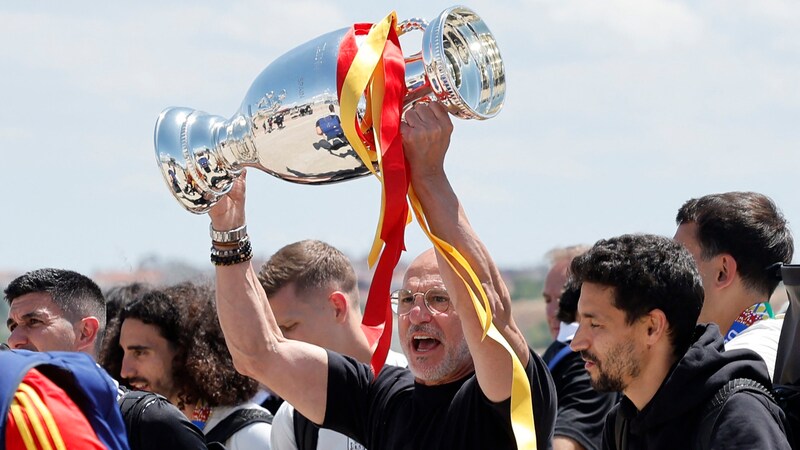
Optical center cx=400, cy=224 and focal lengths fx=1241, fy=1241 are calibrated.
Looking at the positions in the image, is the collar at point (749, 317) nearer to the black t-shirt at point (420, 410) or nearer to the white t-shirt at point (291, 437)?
the black t-shirt at point (420, 410)

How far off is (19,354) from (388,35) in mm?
1261

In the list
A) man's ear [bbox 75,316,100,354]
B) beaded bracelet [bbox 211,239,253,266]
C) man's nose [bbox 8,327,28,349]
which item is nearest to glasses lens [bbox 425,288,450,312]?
beaded bracelet [bbox 211,239,253,266]

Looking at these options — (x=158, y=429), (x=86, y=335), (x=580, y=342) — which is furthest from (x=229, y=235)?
(x=86, y=335)

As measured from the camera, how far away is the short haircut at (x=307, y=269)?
5473mm

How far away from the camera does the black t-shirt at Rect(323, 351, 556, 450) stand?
3.77 meters

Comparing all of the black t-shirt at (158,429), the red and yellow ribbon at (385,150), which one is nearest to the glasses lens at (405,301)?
the red and yellow ribbon at (385,150)

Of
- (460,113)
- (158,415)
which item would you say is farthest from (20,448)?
(158,415)

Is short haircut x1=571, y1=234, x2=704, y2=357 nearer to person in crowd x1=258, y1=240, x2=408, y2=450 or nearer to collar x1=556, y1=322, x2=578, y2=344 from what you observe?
person in crowd x1=258, y1=240, x2=408, y2=450

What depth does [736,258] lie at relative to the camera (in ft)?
15.8

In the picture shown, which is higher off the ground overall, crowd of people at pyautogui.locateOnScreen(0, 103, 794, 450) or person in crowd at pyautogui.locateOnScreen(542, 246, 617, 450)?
crowd of people at pyautogui.locateOnScreen(0, 103, 794, 450)

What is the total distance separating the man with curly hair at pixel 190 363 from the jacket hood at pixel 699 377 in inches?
84.2

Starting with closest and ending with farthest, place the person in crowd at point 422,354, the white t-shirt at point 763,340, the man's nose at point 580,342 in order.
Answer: the person in crowd at point 422,354
the man's nose at point 580,342
the white t-shirt at point 763,340

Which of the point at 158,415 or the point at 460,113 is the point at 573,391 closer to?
the point at 158,415

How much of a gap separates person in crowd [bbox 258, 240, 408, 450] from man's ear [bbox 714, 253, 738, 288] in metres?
1.40
